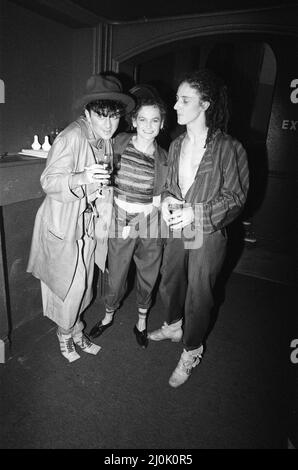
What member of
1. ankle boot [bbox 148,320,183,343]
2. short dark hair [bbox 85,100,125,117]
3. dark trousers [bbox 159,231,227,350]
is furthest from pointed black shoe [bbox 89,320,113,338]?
short dark hair [bbox 85,100,125,117]

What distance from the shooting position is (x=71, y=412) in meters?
2.06

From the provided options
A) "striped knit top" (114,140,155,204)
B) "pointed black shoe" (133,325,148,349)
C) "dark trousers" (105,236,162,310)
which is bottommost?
"pointed black shoe" (133,325,148,349)

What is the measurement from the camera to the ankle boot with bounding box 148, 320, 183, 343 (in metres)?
2.78

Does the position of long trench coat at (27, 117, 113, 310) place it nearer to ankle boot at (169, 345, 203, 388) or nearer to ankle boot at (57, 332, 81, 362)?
ankle boot at (57, 332, 81, 362)

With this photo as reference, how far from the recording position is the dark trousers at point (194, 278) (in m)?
2.12

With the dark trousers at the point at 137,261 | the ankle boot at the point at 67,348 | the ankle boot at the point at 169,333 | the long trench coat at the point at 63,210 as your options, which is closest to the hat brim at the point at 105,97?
the long trench coat at the point at 63,210

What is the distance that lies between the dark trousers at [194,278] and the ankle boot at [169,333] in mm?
324

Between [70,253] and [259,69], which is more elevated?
[259,69]

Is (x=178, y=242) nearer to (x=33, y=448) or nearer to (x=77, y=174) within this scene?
(x=77, y=174)

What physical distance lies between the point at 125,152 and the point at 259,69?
199 inches

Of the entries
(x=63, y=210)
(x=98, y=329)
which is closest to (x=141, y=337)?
(x=98, y=329)

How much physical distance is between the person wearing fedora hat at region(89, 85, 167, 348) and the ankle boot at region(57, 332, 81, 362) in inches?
22.7

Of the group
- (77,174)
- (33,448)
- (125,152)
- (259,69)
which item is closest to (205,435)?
(33,448)

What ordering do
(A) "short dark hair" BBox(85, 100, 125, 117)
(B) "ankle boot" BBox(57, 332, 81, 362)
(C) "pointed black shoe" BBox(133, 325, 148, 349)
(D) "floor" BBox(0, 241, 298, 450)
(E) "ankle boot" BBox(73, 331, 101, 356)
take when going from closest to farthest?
(D) "floor" BBox(0, 241, 298, 450) < (A) "short dark hair" BBox(85, 100, 125, 117) < (B) "ankle boot" BBox(57, 332, 81, 362) < (E) "ankle boot" BBox(73, 331, 101, 356) < (C) "pointed black shoe" BBox(133, 325, 148, 349)
